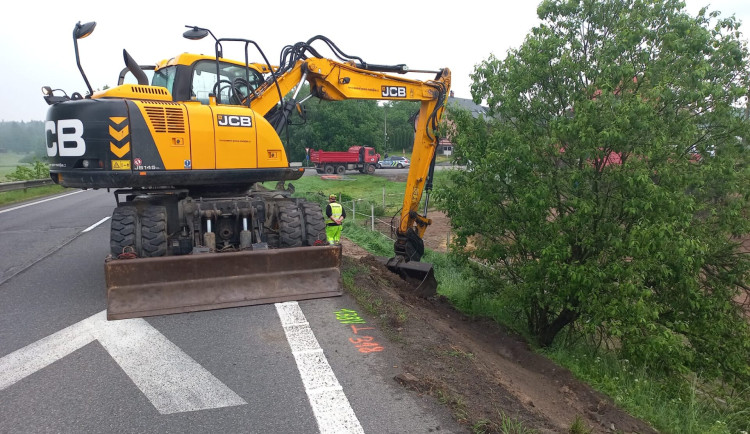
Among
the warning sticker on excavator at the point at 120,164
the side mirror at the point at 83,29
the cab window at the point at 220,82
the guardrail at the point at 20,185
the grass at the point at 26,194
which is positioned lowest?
the grass at the point at 26,194

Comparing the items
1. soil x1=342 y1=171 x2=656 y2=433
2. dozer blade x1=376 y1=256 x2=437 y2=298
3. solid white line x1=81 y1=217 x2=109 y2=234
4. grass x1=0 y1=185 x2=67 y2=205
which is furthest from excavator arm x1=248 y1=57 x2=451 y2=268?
grass x1=0 y1=185 x2=67 y2=205

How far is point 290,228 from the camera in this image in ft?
24.0

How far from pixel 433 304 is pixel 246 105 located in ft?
14.5

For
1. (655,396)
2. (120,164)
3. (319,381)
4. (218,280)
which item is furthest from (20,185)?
(655,396)

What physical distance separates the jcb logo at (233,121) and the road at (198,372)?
96.2 inches

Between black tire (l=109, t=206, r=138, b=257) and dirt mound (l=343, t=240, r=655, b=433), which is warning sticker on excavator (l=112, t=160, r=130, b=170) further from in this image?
dirt mound (l=343, t=240, r=655, b=433)

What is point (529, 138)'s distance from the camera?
7957 millimetres

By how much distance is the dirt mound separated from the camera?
3939 millimetres

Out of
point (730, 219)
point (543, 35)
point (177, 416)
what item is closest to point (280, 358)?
point (177, 416)

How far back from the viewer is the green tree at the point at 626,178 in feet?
22.4

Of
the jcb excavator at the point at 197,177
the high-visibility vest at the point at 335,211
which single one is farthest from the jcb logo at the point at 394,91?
the high-visibility vest at the point at 335,211

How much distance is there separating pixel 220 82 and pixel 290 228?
242 cm

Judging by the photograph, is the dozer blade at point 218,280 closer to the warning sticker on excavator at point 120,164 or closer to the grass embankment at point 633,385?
the warning sticker on excavator at point 120,164

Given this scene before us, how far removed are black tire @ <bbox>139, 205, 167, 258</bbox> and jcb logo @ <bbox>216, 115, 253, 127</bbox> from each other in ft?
4.71
